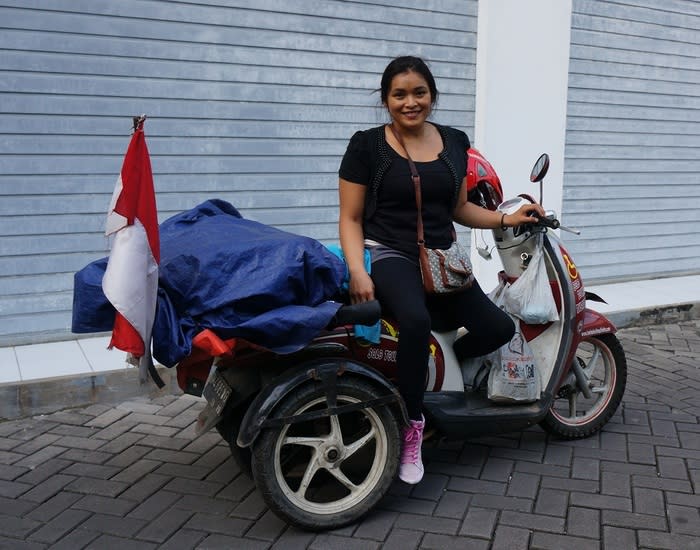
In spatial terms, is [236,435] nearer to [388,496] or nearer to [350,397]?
[350,397]

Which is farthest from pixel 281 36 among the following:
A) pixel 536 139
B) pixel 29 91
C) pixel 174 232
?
pixel 174 232

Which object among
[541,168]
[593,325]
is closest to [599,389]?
[593,325]

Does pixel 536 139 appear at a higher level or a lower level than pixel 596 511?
higher

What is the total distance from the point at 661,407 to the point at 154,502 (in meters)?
2.97

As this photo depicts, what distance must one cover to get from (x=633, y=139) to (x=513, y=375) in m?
5.24

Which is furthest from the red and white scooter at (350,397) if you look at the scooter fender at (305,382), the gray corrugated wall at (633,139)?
the gray corrugated wall at (633,139)

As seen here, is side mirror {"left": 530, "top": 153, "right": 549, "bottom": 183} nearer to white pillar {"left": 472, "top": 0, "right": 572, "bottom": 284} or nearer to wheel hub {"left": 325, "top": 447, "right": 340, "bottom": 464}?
wheel hub {"left": 325, "top": 447, "right": 340, "bottom": 464}

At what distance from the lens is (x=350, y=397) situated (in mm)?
3115

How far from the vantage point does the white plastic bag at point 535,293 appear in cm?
363

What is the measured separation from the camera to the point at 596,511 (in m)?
3.26

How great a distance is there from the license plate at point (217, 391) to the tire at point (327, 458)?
8.1 inches

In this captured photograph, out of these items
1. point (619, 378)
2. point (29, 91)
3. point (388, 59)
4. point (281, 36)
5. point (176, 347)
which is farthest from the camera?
point (388, 59)

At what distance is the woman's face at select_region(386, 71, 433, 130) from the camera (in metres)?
3.26

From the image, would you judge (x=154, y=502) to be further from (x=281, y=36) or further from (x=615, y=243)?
(x=615, y=243)
